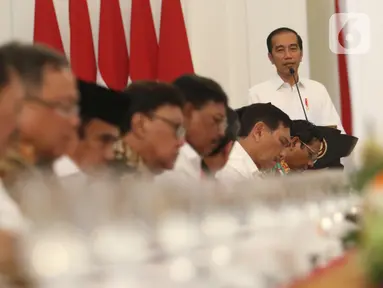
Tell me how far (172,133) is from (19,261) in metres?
1.07

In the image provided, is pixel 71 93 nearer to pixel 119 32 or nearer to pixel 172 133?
pixel 172 133

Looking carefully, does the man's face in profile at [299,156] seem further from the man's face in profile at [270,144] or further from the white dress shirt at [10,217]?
the white dress shirt at [10,217]

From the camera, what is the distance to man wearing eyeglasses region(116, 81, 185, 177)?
5.44 feet

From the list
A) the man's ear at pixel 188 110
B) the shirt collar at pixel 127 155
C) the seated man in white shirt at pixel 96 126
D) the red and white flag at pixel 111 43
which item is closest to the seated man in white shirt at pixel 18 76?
the seated man in white shirt at pixel 96 126

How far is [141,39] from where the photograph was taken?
12.1 feet

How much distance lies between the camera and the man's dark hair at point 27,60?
1172 millimetres

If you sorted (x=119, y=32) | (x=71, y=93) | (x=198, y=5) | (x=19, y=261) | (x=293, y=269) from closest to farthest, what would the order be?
1. (x=19, y=261)
2. (x=293, y=269)
3. (x=71, y=93)
4. (x=119, y=32)
5. (x=198, y=5)

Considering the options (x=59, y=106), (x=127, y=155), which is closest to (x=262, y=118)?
(x=127, y=155)

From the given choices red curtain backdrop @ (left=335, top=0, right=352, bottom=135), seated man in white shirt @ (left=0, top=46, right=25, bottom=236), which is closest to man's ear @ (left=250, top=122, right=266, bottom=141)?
seated man in white shirt @ (left=0, top=46, right=25, bottom=236)

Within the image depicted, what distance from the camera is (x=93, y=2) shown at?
12.2 feet

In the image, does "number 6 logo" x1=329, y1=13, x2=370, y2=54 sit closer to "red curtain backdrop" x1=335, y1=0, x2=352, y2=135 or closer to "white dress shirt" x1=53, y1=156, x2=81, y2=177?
"red curtain backdrop" x1=335, y1=0, x2=352, y2=135

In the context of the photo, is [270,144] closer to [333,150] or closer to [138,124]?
[333,150]

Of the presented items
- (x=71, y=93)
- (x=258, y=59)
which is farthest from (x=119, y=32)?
(x=71, y=93)

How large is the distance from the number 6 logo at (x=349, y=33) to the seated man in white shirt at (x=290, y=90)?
64 cm
